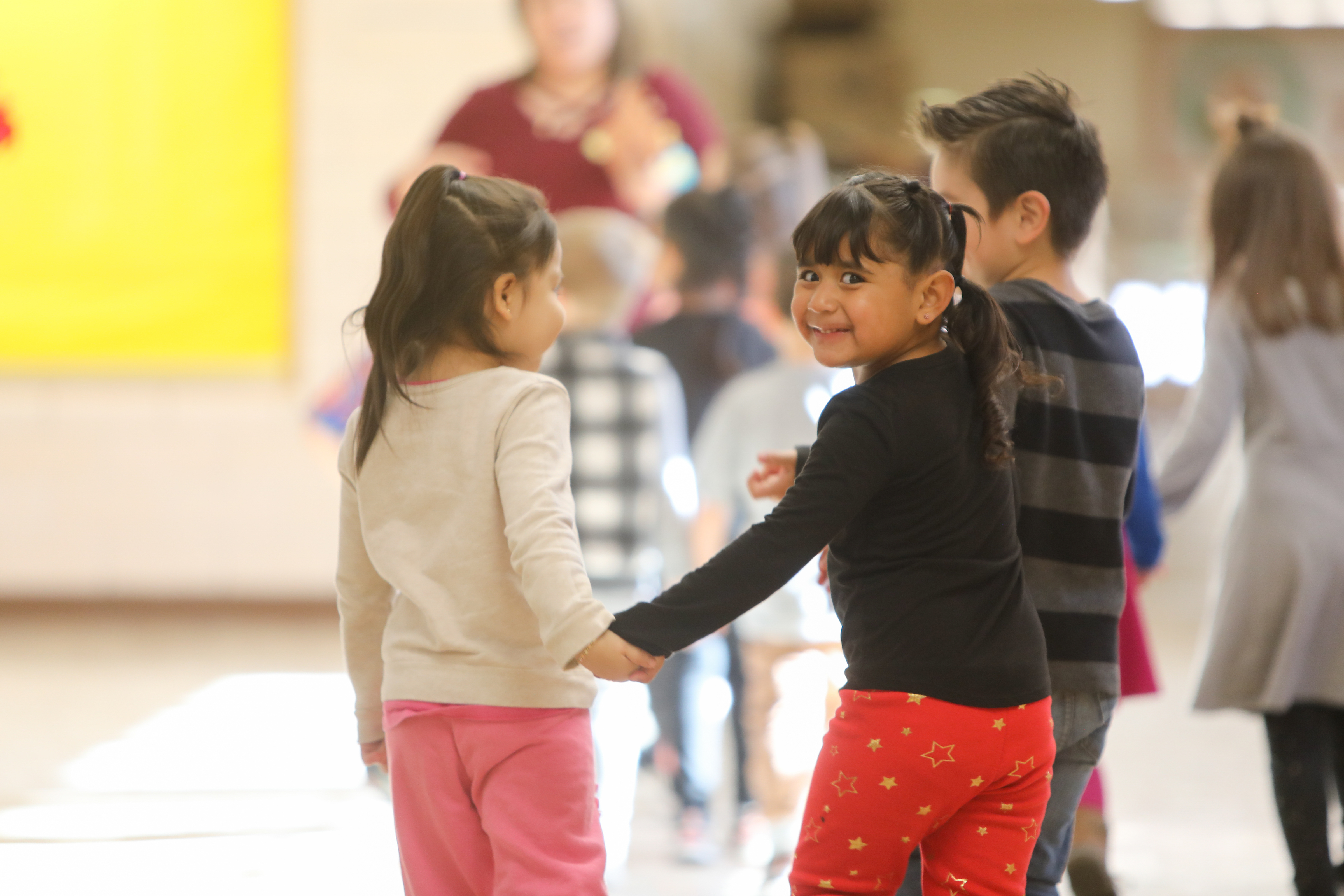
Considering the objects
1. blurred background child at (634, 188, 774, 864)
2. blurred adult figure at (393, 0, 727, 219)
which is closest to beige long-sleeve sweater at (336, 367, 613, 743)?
blurred background child at (634, 188, 774, 864)

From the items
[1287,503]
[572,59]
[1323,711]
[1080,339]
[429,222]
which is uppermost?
[572,59]

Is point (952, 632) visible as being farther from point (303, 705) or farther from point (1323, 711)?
point (303, 705)

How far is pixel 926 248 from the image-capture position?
1.27 m

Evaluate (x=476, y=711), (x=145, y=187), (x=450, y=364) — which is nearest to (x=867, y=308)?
(x=450, y=364)

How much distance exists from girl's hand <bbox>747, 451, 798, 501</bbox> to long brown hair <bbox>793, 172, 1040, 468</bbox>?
29cm

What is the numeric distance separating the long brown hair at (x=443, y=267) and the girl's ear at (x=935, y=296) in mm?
399

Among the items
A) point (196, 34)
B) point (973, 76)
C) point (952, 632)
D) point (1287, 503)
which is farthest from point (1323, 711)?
point (973, 76)

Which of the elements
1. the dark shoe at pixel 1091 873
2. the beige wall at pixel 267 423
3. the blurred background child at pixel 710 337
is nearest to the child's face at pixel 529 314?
the dark shoe at pixel 1091 873

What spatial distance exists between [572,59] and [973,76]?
13.9 ft

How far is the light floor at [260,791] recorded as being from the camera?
2.47 meters

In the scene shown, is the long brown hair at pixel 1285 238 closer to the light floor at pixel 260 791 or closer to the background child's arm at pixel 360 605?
the light floor at pixel 260 791

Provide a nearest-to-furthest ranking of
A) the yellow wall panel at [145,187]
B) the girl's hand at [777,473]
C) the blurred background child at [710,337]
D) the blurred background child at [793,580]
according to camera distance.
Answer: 1. the girl's hand at [777,473]
2. the blurred background child at [793,580]
3. the blurred background child at [710,337]
4. the yellow wall panel at [145,187]

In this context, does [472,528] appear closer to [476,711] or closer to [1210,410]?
[476,711]

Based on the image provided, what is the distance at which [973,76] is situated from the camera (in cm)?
858
